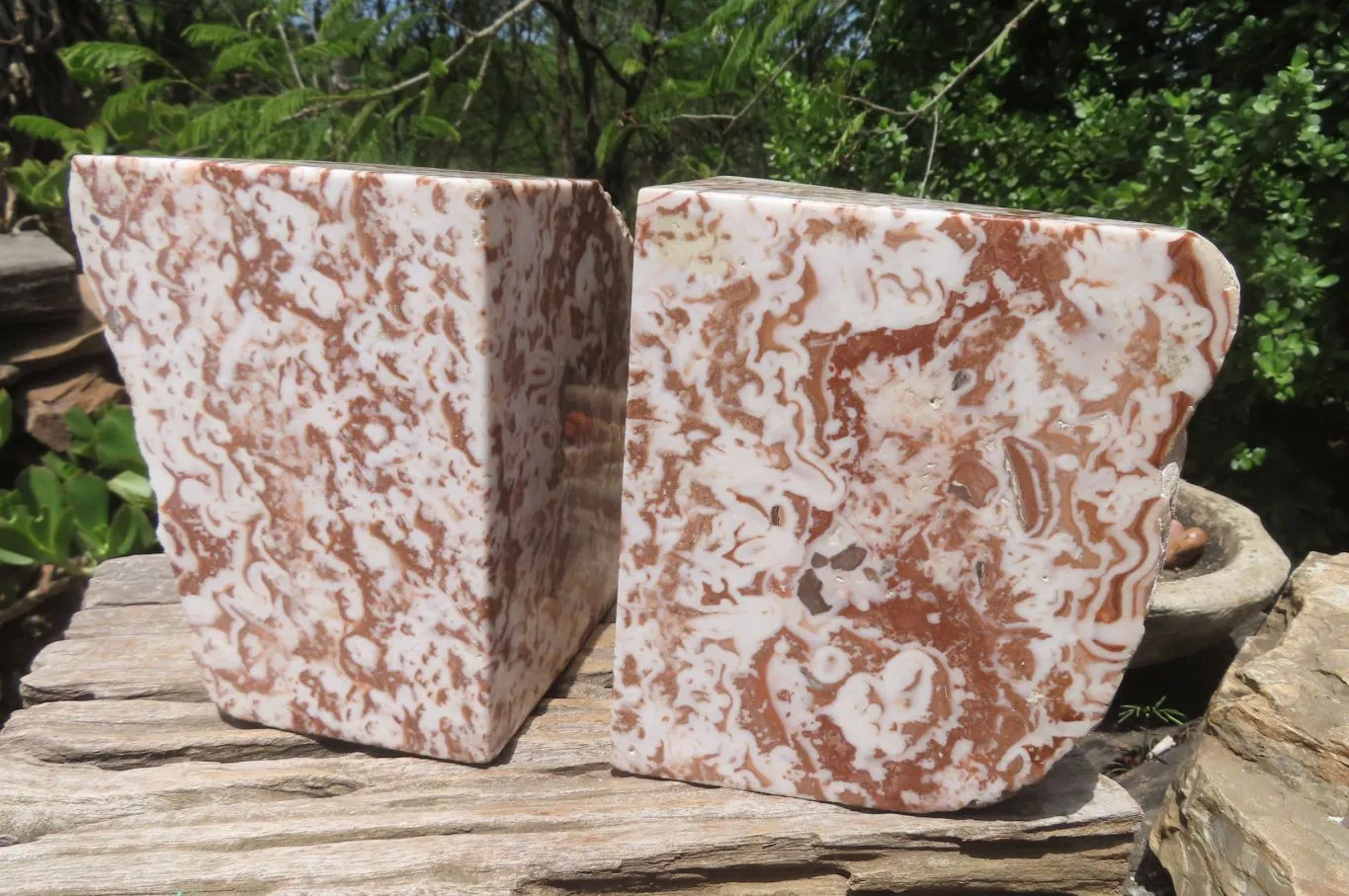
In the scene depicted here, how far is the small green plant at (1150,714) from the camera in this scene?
4.60 ft

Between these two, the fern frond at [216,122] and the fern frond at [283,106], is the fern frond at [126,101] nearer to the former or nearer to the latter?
the fern frond at [216,122]

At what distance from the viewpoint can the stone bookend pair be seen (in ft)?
2.52

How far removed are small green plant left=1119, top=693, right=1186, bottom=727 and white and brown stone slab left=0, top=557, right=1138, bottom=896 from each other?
0.48m

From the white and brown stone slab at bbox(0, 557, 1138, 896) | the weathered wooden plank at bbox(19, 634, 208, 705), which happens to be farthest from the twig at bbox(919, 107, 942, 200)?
the weathered wooden plank at bbox(19, 634, 208, 705)

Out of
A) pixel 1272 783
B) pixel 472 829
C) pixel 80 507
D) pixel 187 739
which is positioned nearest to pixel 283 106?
pixel 80 507

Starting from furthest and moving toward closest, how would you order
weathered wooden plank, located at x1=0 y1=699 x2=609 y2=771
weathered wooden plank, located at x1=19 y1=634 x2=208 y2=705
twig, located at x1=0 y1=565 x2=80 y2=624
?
twig, located at x1=0 y1=565 x2=80 y2=624
weathered wooden plank, located at x1=19 y1=634 x2=208 y2=705
weathered wooden plank, located at x1=0 y1=699 x2=609 y2=771

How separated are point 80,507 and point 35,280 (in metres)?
0.58

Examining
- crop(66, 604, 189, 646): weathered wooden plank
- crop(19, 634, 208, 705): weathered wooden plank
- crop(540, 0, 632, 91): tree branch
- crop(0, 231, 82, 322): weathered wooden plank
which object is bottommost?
crop(66, 604, 189, 646): weathered wooden plank

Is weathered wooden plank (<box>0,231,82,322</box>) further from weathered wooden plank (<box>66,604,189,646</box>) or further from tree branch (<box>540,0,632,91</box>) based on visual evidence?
tree branch (<box>540,0,632,91</box>)

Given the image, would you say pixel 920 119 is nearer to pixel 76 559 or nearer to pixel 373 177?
pixel 373 177

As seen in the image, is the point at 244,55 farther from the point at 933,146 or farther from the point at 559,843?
the point at 559,843

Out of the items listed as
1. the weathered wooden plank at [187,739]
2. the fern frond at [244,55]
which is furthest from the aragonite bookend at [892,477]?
the fern frond at [244,55]

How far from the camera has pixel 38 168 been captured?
1.99 m

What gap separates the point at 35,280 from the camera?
5.90ft
